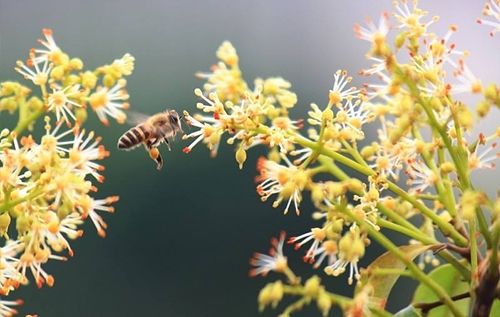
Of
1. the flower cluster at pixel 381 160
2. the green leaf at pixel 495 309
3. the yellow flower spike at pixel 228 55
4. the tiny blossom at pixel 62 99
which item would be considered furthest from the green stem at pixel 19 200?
the green leaf at pixel 495 309

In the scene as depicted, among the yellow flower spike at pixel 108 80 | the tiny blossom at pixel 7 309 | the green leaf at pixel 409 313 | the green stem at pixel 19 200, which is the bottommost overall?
the tiny blossom at pixel 7 309

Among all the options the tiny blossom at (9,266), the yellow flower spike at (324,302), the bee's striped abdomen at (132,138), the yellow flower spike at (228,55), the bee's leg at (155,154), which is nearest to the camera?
the yellow flower spike at (324,302)

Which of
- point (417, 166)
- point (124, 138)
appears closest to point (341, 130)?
point (417, 166)

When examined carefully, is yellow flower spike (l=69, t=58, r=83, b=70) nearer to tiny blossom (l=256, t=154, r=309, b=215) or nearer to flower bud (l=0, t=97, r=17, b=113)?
flower bud (l=0, t=97, r=17, b=113)

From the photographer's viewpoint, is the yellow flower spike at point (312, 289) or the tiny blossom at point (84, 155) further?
the tiny blossom at point (84, 155)

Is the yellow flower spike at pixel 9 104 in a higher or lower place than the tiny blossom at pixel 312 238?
higher

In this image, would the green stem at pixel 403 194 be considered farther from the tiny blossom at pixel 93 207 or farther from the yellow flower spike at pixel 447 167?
the tiny blossom at pixel 93 207

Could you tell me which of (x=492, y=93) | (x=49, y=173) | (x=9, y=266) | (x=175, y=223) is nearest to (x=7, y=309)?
(x=9, y=266)

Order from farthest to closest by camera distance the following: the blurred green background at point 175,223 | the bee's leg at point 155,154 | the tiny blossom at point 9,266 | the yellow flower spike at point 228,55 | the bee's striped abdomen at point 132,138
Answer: the blurred green background at point 175,223 < the bee's striped abdomen at point 132,138 < the bee's leg at point 155,154 < the yellow flower spike at point 228,55 < the tiny blossom at point 9,266
